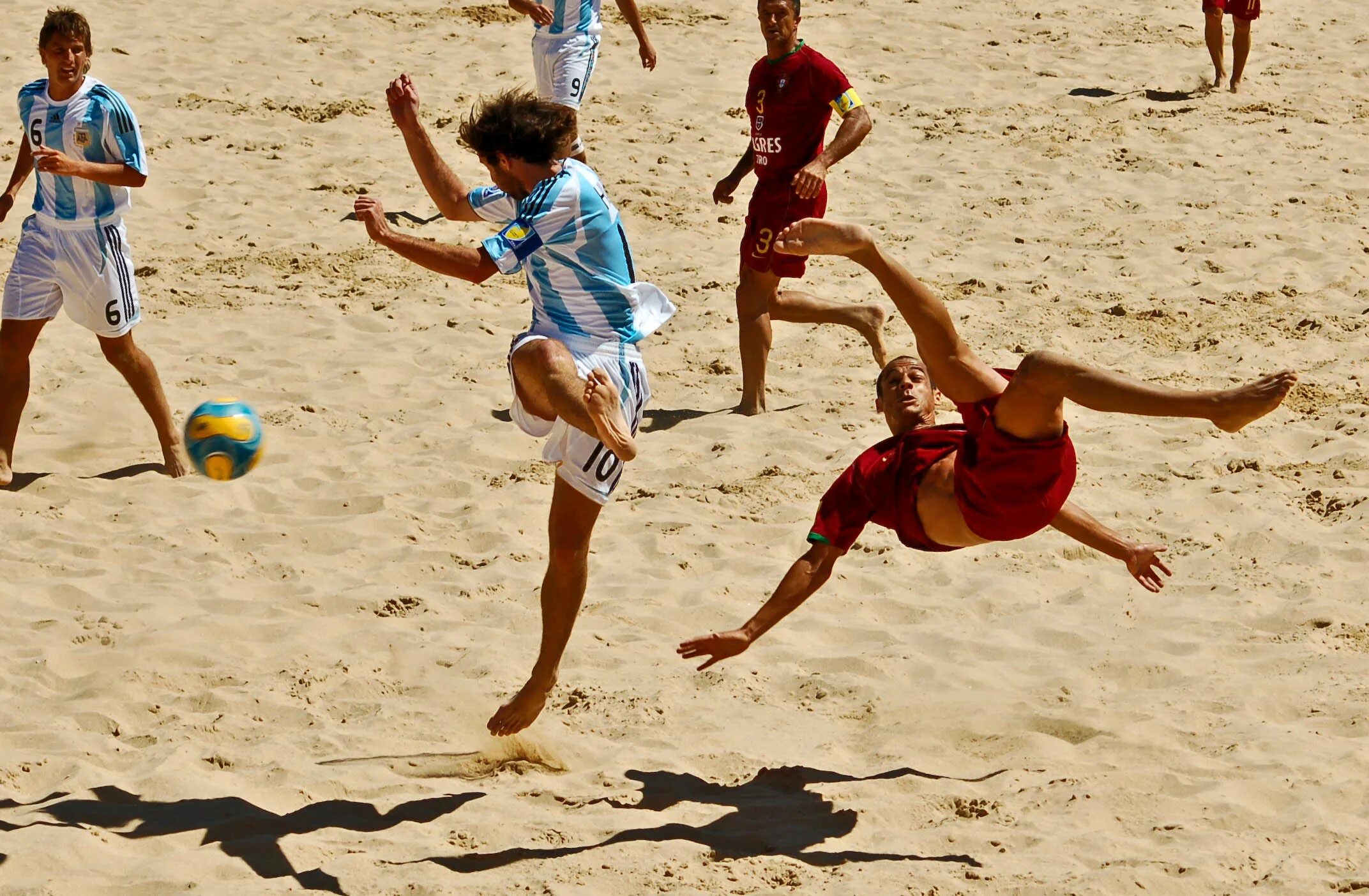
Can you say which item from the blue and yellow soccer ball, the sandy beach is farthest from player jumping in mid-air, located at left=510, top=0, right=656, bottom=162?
the blue and yellow soccer ball

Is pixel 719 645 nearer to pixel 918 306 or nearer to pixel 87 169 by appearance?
Result: pixel 918 306

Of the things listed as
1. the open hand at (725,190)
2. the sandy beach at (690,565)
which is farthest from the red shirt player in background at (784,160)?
the sandy beach at (690,565)

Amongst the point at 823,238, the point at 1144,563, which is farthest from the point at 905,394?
the point at 1144,563

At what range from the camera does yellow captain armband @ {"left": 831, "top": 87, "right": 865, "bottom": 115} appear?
23.1 feet

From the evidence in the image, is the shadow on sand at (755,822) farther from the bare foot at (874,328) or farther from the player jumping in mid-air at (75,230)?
the player jumping in mid-air at (75,230)

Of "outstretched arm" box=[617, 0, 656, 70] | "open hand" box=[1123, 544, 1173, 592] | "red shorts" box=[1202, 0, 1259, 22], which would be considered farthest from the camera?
"red shorts" box=[1202, 0, 1259, 22]

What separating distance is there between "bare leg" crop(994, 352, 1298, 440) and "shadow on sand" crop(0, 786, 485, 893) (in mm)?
2052

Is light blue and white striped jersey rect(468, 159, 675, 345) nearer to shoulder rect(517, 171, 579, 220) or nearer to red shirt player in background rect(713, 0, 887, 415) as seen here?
shoulder rect(517, 171, 579, 220)

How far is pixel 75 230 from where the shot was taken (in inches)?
263

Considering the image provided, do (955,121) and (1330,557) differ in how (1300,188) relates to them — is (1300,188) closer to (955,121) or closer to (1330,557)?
(955,121)

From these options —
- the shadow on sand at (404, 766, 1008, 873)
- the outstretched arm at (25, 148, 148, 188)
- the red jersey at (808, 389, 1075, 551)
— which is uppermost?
the outstretched arm at (25, 148, 148, 188)

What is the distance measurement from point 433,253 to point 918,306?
4.78 feet

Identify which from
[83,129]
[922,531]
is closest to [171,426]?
[83,129]


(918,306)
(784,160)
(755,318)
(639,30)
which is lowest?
(755,318)
